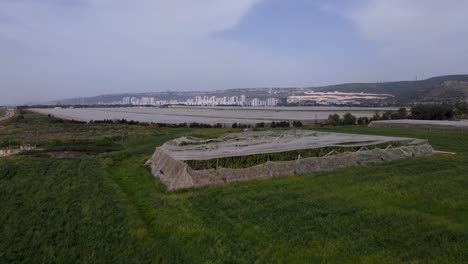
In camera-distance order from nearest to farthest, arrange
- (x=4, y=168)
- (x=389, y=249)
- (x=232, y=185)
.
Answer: (x=389, y=249) < (x=232, y=185) < (x=4, y=168)

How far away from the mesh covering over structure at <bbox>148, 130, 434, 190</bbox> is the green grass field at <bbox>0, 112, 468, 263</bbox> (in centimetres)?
66

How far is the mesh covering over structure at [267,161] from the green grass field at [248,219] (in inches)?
26.0

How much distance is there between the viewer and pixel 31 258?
7.24 m

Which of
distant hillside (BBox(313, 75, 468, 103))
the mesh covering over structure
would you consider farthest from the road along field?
distant hillside (BBox(313, 75, 468, 103))

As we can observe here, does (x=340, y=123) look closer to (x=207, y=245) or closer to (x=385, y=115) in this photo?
(x=385, y=115)

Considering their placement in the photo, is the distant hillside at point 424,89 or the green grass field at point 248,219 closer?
the green grass field at point 248,219

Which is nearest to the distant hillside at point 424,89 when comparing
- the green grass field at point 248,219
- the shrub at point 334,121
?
the shrub at point 334,121

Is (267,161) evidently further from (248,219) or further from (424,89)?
(424,89)

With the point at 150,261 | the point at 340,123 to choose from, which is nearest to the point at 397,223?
the point at 150,261

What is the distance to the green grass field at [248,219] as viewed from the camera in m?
7.00

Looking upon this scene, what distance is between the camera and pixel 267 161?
47.2 feet

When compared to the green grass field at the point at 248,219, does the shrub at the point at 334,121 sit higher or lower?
higher

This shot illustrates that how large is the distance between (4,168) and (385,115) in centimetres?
3882

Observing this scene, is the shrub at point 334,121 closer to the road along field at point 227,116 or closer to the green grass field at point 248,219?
the road along field at point 227,116
